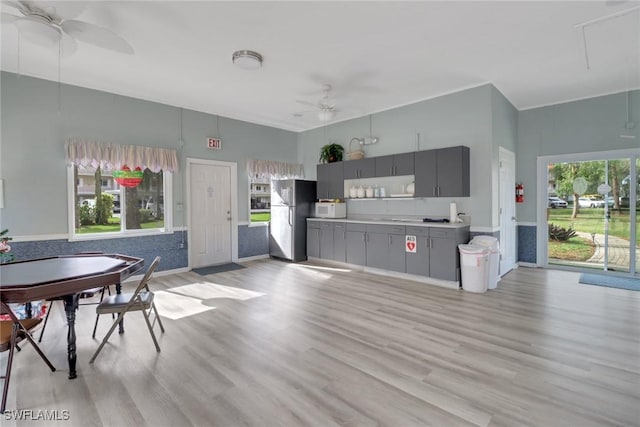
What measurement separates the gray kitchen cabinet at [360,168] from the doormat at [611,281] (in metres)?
3.78

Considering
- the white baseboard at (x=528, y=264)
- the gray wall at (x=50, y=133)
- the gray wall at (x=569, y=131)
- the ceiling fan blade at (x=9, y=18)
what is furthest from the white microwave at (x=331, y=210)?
the ceiling fan blade at (x=9, y=18)

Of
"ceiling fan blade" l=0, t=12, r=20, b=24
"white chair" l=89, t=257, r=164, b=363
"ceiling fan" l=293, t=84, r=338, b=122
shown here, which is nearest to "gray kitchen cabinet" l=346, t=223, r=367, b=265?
"ceiling fan" l=293, t=84, r=338, b=122

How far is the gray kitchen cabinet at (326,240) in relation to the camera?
605cm

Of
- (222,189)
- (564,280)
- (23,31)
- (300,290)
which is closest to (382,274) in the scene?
(300,290)

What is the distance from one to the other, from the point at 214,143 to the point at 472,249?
5005 mm

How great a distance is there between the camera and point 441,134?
16.2ft

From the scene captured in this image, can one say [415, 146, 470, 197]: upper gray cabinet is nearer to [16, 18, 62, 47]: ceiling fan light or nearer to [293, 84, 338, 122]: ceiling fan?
[293, 84, 338, 122]: ceiling fan

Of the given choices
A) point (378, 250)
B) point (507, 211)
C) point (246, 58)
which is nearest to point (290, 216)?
point (378, 250)

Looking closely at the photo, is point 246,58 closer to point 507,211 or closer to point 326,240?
point 326,240

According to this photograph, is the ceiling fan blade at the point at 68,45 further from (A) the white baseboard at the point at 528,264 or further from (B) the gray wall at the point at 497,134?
(A) the white baseboard at the point at 528,264

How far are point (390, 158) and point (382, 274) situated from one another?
Answer: 2.09 m

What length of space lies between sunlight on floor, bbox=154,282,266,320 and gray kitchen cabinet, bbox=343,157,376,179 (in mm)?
2962

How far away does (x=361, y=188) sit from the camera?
6027mm

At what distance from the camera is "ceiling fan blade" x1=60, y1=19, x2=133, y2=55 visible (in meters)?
2.54
